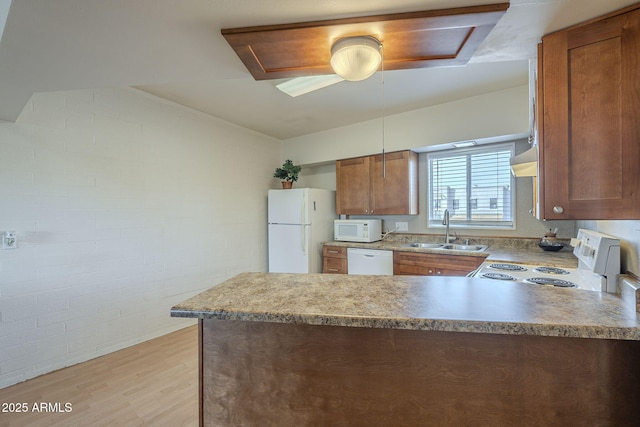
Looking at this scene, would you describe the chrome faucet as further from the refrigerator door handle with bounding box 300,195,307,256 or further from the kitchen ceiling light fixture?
the kitchen ceiling light fixture

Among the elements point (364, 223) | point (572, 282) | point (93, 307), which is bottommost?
point (93, 307)

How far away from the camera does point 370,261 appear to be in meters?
3.37

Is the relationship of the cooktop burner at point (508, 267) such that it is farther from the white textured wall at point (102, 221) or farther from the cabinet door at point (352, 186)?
the white textured wall at point (102, 221)

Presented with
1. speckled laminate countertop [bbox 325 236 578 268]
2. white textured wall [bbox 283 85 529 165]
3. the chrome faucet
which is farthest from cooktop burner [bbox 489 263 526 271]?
white textured wall [bbox 283 85 529 165]

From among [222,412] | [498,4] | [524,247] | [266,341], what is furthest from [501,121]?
[222,412]

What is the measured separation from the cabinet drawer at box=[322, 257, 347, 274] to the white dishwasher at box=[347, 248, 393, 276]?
82 mm

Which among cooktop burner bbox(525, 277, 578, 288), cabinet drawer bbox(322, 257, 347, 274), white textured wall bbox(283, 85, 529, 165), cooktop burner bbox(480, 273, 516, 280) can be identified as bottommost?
cabinet drawer bbox(322, 257, 347, 274)

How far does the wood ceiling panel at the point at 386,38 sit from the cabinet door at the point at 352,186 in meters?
2.46

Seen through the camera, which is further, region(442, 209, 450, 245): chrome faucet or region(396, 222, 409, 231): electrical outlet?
region(396, 222, 409, 231): electrical outlet

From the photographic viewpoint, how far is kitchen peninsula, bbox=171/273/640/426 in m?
0.87

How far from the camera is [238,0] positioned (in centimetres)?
97

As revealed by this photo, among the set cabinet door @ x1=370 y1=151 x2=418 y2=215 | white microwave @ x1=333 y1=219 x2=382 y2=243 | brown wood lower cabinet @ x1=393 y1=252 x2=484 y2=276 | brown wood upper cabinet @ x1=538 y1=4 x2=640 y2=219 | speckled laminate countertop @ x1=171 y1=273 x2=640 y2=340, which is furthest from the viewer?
white microwave @ x1=333 y1=219 x2=382 y2=243

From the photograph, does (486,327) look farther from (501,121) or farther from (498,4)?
(501,121)

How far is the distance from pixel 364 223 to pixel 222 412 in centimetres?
284
